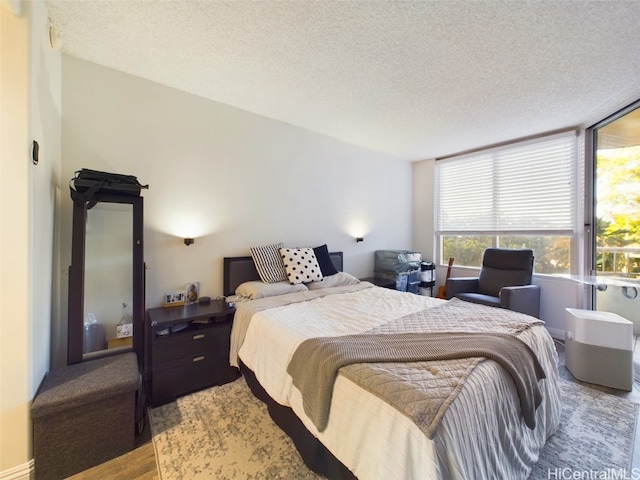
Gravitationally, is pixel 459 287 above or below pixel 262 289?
below

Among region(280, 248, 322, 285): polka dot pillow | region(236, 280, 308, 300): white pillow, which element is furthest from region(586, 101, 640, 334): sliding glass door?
region(236, 280, 308, 300): white pillow

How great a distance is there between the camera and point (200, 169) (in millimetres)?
2676

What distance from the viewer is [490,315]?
1982mm

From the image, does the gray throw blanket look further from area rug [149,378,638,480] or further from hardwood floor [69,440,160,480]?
hardwood floor [69,440,160,480]

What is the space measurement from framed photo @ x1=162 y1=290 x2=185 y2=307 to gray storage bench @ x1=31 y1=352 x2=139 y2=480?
2.52ft

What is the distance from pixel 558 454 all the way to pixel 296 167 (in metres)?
3.30

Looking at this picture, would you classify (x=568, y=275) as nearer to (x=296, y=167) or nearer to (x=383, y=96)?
(x=383, y=96)

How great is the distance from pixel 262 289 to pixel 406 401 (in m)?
1.81

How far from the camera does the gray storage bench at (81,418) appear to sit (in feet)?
4.58

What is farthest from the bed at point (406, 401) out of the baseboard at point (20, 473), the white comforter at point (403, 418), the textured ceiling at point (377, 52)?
the textured ceiling at point (377, 52)

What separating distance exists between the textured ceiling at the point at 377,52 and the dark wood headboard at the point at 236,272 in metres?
1.66

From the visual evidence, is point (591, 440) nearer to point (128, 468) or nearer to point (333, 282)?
point (333, 282)

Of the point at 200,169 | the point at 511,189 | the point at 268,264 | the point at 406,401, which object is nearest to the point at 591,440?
the point at 406,401

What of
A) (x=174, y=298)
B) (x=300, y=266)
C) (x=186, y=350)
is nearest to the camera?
(x=186, y=350)
